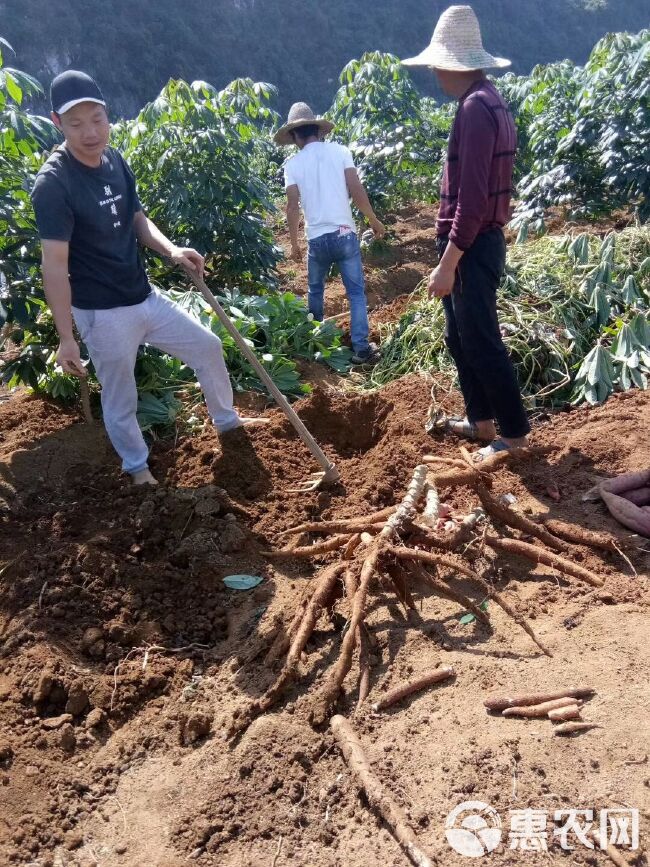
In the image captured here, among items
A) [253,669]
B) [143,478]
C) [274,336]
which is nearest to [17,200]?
[143,478]

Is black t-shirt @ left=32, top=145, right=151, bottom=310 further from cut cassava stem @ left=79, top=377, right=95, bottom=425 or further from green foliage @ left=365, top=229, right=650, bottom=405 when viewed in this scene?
green foliage @ left=365, top=229, right=650, bottom=405

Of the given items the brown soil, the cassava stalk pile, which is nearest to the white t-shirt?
the brown soil

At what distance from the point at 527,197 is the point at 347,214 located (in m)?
2.96

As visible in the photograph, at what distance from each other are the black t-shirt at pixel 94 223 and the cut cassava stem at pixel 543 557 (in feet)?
5.92

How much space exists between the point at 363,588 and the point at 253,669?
452 mm

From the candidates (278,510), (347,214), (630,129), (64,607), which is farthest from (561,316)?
(64,607)

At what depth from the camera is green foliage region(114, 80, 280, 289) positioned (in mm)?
5148

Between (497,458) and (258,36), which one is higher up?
(258,36)

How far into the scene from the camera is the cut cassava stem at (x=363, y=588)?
2.15 meters

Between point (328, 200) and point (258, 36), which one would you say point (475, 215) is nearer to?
point (328, 200)

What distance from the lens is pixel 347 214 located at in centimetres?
487

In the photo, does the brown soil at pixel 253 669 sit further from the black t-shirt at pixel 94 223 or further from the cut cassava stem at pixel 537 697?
the black t-shirt at pixel 94 223

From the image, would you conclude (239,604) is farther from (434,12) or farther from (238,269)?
(434,12)

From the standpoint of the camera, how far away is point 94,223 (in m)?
2.90
